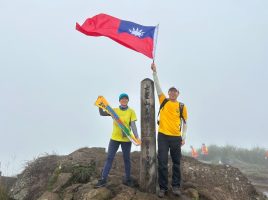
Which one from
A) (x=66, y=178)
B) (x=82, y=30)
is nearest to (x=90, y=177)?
(x=66, y=178)

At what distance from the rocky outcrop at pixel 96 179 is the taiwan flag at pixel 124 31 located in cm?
331

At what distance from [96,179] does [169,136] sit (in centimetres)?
220

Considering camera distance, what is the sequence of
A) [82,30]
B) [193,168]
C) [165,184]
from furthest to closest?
[193,168]
[82,30]
[165,184]

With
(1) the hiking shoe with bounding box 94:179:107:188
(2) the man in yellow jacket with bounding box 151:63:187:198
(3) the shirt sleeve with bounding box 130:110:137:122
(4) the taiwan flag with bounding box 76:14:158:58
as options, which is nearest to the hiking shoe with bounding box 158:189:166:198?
(2) the man in yellow jacket with bounding box 151:63:187:198

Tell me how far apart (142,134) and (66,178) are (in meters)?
2.26

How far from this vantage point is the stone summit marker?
7961 mm

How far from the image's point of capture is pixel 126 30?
9.09 metres

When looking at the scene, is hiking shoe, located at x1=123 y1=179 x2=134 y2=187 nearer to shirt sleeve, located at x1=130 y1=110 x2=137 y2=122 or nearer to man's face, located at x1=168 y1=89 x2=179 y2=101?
shirt sleeve, located at x1=130 y1=110 x2=137 y2=122

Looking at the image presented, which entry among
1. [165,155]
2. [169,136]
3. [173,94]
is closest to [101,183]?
[165,155]

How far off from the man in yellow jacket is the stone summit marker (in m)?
0.21

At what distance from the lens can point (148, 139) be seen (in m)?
8.06

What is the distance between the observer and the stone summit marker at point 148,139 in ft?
26.1

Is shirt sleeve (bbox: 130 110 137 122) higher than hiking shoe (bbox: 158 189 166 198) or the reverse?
higher

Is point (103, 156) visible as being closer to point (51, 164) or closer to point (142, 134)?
point (51, 164)
